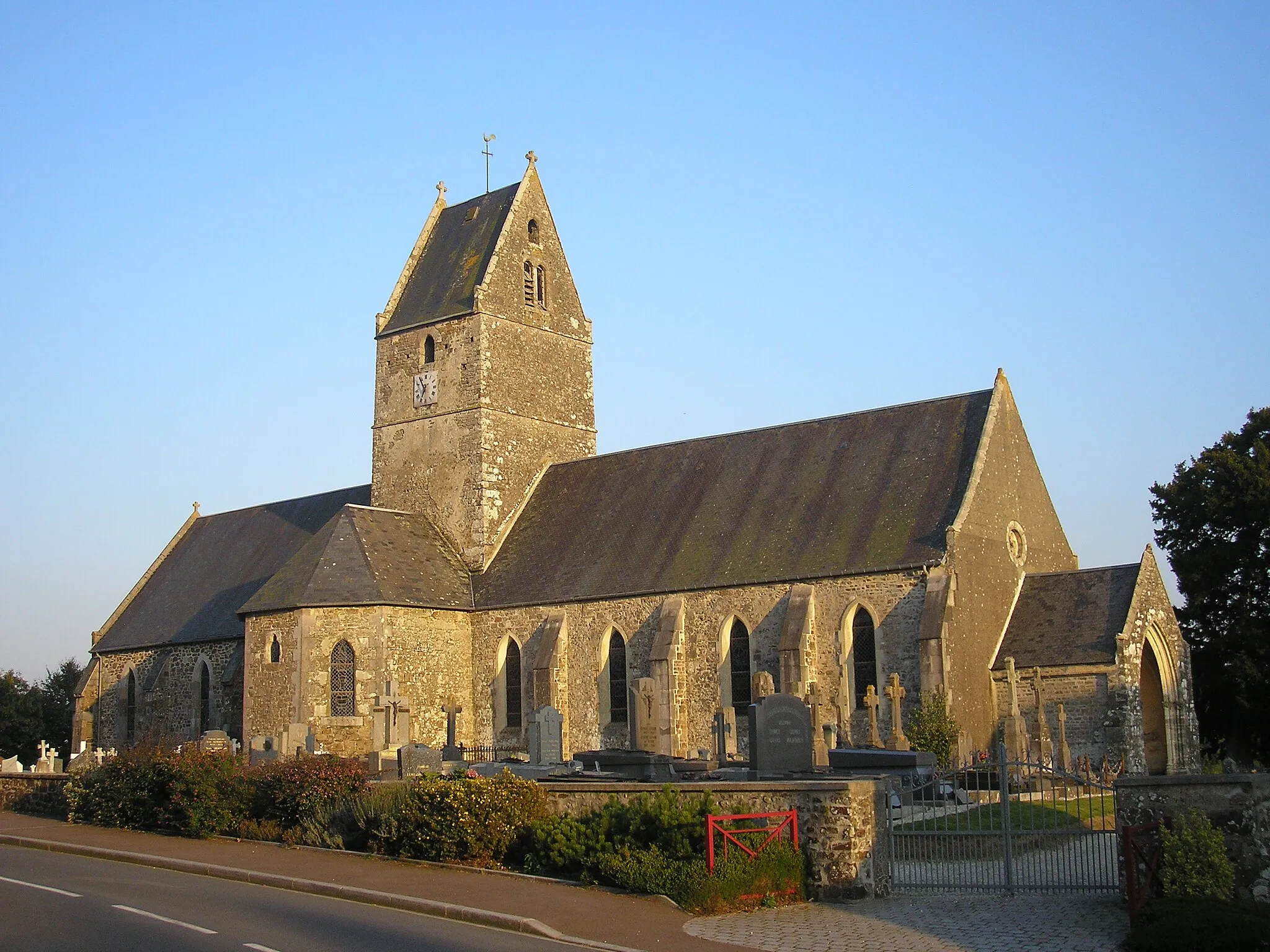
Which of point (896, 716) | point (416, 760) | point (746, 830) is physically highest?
point (896, 716)

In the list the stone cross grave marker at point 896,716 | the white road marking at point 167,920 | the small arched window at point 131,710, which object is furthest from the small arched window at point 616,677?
the white road marking at point 167,920

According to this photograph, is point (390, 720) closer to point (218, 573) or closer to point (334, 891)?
point (218, 573)

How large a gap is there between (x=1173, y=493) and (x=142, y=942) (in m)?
31.8

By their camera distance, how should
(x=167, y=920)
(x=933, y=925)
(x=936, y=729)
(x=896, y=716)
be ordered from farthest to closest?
(x=896, y=716) → (x=936, y=729) → (x=933, y=925) → (x=167, y=920)

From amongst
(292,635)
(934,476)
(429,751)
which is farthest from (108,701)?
(934,476)

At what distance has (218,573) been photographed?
137 feet

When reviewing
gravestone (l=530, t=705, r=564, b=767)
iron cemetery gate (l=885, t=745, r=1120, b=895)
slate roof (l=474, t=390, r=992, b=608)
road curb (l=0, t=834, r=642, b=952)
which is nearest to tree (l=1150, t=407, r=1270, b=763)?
slate roof (l=474, t=390, r=992, b=608)

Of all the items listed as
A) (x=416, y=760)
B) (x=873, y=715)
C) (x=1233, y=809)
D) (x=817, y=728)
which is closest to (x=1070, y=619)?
(x=873, y=715)

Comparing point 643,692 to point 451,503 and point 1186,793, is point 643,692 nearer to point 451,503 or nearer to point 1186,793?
point 1186,793

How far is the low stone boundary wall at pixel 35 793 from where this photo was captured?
77.6ft

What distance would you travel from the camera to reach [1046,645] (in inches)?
1128

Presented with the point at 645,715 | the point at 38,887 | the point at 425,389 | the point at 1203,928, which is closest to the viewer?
the point at 1203,928

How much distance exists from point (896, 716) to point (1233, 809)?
14.6 meters

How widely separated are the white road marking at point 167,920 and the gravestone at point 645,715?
899 cm
